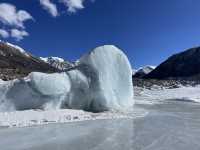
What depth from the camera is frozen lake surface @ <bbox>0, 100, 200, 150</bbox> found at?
10750mm

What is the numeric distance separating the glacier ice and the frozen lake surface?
3937 millimetres

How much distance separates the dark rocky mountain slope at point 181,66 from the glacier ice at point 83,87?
11934 centimetres

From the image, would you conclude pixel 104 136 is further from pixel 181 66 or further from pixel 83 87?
pixel 181 66

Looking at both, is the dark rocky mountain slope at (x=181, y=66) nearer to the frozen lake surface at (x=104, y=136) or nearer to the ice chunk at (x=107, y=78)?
the ice chunk at (x=107, y=78)

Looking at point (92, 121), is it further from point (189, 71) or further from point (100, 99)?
point (189, 71)

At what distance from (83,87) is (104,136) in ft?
26.8

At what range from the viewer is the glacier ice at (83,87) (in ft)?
62.5

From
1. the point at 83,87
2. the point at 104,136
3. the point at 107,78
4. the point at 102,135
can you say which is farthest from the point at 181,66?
the point at 104,136

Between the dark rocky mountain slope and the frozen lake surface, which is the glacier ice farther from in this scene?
the dark rocky mountain slope

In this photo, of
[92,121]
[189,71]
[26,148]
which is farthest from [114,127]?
[189,71]

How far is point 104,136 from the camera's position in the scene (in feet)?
40.9

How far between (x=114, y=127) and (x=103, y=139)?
2942mm

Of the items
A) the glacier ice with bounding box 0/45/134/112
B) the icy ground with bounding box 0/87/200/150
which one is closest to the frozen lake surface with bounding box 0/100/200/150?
the icy ground with bounding box 0/87/200/150

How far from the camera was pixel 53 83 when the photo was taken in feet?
63.9
